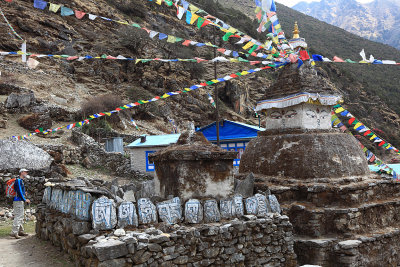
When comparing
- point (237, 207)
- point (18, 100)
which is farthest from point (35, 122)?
point (237, 207)

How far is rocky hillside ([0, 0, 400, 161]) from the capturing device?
24984 millimetres

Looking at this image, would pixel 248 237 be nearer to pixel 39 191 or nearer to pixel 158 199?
pixel 158 199

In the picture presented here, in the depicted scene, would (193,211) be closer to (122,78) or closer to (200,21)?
(200,21)

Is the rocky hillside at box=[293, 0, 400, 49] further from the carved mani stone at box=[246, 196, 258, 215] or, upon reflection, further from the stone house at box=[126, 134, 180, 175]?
the carved mani stone at box=[246, 196, 258, 215]

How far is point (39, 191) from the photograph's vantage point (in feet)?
35.9

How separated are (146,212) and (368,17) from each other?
167700 mm

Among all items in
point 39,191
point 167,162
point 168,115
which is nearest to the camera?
point 167,162

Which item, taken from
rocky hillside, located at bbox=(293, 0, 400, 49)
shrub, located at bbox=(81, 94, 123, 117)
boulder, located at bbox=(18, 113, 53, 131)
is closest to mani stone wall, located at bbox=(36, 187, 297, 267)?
boulder, located at bbox=(18, 113, 53, 131)

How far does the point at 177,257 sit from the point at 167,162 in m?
1.87

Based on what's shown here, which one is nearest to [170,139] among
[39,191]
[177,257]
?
[39,191]

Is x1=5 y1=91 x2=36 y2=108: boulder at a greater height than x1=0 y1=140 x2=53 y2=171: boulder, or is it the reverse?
x1=5 y1=91 x2=36 y2=108: boulder

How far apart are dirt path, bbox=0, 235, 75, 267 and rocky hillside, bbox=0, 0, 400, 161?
39.7ft

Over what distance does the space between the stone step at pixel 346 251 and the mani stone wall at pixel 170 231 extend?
915 millimetres

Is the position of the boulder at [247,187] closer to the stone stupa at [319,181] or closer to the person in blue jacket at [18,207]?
the stone stupa at [319,181]
